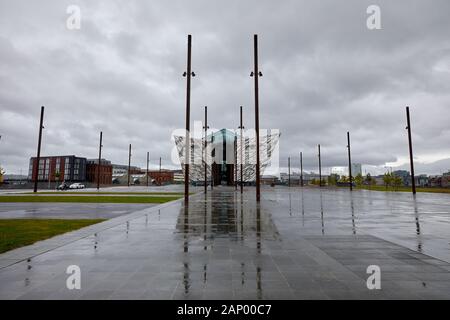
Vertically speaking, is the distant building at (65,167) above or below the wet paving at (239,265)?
above

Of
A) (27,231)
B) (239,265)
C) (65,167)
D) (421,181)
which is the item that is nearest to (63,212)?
(27,231)

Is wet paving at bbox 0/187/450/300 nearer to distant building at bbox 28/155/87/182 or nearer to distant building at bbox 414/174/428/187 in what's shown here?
distant building at bbox 414/174/428/187

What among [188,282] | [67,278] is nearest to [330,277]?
[188,282]

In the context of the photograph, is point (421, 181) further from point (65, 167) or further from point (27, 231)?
point (65, 167)

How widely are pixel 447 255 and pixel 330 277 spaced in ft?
12.5

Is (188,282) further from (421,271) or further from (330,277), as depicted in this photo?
(421,271)

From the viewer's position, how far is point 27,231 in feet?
30.5

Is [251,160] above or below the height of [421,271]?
above

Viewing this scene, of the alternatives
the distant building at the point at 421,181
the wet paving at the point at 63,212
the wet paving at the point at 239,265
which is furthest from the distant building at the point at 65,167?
the distant building at the point at 421,181

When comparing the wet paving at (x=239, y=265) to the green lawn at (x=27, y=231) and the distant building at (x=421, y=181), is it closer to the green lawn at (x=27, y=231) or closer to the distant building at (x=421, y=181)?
the green lawn at (x=27, y=231)

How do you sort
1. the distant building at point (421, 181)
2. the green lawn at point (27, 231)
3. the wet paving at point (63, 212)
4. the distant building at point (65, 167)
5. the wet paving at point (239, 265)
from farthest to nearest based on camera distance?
the distant building at point (65, 167)
the distant building at point (421, 181)
the wet paving at point (63, 212)
the green lawn at point (27, 231)
the wet paving at point (239, 265)

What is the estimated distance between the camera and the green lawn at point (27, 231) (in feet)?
25.0

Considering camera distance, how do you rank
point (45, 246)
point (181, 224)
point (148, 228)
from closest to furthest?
point (45, 246), point (148, 228), point (181, 224)
